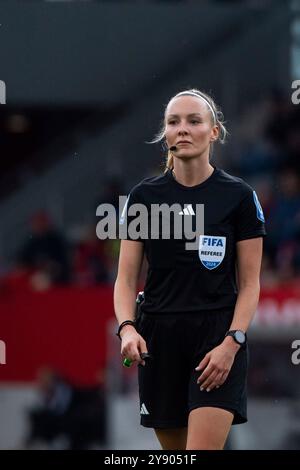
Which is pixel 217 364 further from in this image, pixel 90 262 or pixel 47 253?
pixel 47 253

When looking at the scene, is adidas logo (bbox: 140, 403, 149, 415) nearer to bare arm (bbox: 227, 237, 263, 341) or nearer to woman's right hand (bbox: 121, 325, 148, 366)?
woman's right hand (bbox: 121, 325, 148, 366)

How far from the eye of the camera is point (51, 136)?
20.1 metres

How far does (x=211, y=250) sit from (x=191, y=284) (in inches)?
7.0

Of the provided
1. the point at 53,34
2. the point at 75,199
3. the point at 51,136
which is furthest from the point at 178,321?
the point at 51,136

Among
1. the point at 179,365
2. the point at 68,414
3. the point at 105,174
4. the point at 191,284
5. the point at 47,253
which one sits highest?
the point at 105,174

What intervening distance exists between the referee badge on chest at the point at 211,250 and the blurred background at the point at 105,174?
558 centimetres

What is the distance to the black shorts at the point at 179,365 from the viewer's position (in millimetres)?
5555

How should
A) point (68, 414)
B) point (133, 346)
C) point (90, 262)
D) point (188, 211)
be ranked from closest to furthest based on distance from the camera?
point (133, 346) → point (188, 211) → point (68, 414) → point (90, 262)

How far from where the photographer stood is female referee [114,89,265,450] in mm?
5559

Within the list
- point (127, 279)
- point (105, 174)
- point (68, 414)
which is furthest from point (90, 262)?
point (127, 279)

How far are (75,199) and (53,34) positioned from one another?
2472 mm

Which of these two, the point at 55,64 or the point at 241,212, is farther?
the point at 55,64

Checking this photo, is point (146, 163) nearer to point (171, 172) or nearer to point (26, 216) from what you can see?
point (26, 216)

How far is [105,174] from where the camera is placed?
1683 cm
